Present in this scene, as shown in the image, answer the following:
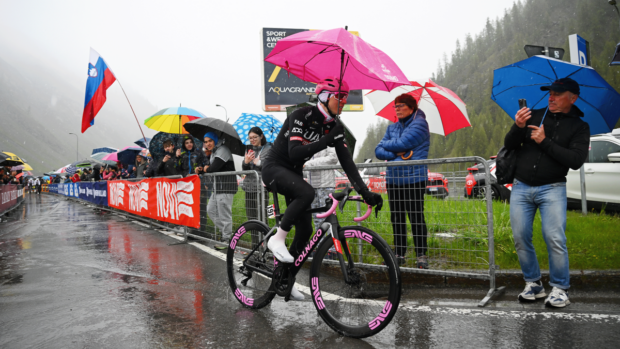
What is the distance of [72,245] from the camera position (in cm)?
845

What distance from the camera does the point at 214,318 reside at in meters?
3.88

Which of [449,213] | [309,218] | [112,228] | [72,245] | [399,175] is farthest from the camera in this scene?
[112,228]

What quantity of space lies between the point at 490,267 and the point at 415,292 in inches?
31.3

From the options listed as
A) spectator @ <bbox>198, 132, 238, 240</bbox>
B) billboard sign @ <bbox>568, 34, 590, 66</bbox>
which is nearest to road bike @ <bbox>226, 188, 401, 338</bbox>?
spectator @ <bbox>198, 132, 238, 240</bbox>

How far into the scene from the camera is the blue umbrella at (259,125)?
8.58 meters

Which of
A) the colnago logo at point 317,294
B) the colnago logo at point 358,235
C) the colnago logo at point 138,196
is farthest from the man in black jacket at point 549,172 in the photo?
the colnago logo at point 138,196

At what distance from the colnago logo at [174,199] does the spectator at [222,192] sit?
1.99ft

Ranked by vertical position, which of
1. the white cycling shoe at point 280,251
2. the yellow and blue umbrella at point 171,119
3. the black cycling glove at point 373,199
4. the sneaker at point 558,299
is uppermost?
the yellow and blue umbrella at point 171,119

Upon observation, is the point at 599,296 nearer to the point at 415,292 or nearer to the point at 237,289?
the point at 415,292

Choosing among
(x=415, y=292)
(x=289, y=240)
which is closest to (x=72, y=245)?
(x=289, y=240)

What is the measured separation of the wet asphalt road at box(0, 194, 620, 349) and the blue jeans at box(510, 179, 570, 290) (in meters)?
0.33

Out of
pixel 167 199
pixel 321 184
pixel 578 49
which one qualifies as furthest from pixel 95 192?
pixel 578 49

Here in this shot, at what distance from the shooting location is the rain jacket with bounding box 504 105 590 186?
3.88 meters

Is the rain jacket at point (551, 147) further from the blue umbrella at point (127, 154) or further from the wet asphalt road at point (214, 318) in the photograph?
the blue umbrella at point (127, 154)
